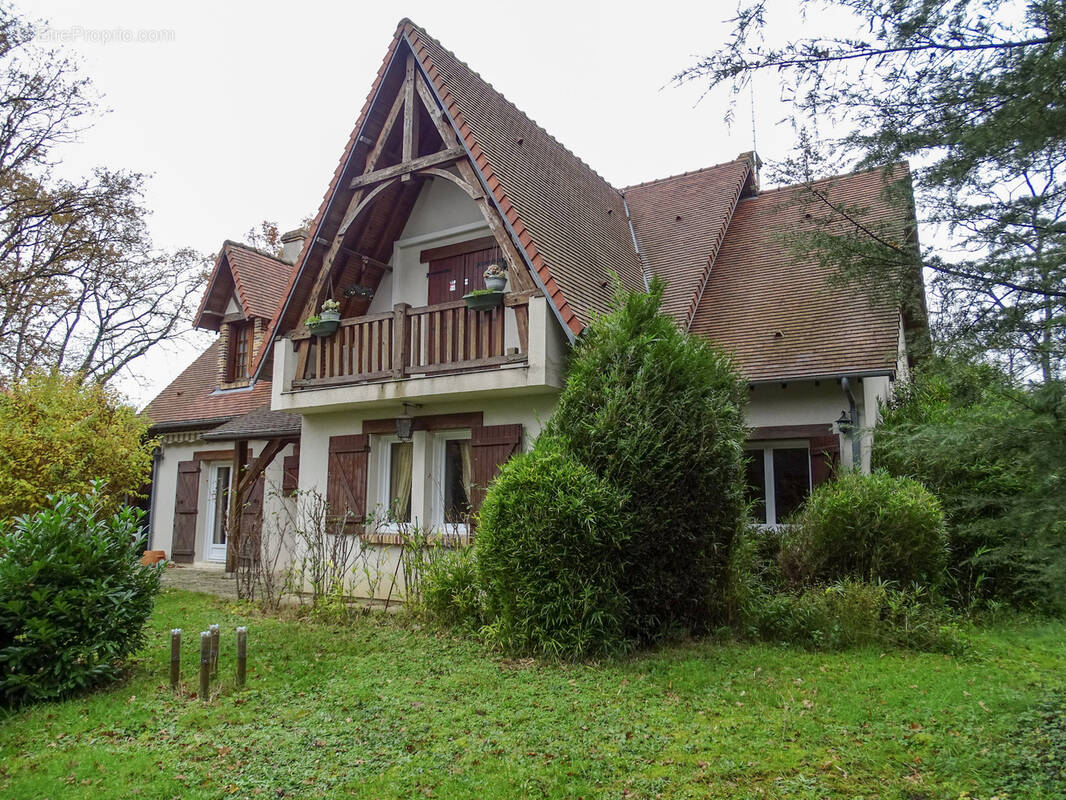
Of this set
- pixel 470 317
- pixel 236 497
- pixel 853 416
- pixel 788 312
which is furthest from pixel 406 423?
pixel 853 416

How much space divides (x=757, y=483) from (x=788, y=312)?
2.49 m

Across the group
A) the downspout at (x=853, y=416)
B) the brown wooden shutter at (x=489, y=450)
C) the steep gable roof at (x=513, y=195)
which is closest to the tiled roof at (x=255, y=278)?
the steep gable roof at (x=513, y=195)

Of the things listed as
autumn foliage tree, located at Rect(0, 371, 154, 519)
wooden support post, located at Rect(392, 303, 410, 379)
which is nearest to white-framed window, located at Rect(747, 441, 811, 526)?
wooden support post, located at Rect(392, 303, 410, 379)

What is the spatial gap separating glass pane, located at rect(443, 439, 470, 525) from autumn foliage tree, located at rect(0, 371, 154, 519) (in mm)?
4100

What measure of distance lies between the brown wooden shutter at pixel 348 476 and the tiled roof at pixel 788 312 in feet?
16.8

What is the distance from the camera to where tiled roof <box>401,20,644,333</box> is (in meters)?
9.14

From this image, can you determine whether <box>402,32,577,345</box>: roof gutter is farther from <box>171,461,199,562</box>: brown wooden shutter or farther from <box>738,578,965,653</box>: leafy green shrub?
<box>171,461,199,562</box>: brown wooden shutter

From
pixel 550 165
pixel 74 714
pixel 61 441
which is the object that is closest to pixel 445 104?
pixel 550 165

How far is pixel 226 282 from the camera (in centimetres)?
1509


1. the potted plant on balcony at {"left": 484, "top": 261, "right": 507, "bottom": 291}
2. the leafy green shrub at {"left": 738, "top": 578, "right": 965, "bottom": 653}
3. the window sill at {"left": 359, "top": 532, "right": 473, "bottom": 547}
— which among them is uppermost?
the potted plant on balcony at {"left": 484, "top": 261, "right": 507, "bottom": 291}

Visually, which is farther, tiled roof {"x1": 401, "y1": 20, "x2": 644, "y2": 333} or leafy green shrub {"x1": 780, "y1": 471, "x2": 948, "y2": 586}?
tiled roof {"x1": 401, "y1": 20, "x2": 644, "y2": 333}

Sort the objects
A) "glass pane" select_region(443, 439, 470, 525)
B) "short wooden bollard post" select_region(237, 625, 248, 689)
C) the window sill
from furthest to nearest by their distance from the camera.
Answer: "glass pane" select_region(443, 439, 470, 525)
the window sill
"short wooden bollard post" select_region(237, 625, 248, 689)

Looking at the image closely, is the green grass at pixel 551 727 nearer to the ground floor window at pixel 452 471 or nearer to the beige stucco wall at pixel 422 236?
the ground floor window at pixel 452 471

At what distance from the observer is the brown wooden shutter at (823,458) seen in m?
9.32
